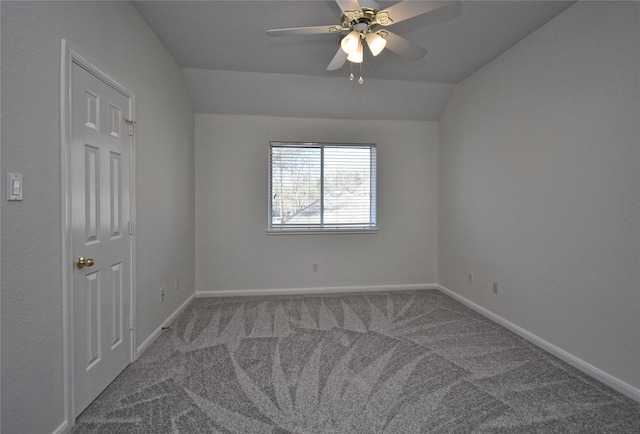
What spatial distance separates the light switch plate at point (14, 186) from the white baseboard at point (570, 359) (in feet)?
11.9

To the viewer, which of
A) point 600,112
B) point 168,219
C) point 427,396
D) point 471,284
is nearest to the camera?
point 427,396

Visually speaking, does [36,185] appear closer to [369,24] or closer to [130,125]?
[130,125]

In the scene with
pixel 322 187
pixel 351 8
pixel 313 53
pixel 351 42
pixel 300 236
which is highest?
pixel 313 53

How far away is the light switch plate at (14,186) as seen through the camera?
3.85 ft

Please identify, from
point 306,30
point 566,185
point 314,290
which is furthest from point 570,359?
point 306,30

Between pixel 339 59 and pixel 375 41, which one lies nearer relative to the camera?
pixel 375 41

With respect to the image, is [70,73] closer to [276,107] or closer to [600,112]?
[276,107]

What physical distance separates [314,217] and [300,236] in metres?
0.34

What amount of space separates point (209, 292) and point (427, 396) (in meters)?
2.97

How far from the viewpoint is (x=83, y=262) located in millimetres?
1610

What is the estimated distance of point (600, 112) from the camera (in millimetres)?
1954

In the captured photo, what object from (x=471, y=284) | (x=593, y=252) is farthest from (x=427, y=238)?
(x=593, y=252)

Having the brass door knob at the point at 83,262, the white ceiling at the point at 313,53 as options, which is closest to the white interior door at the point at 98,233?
the brass door knob at the point at 83,262

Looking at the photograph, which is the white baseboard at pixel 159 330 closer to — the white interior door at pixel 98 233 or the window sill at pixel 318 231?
the white interior door at pixel 98 233
